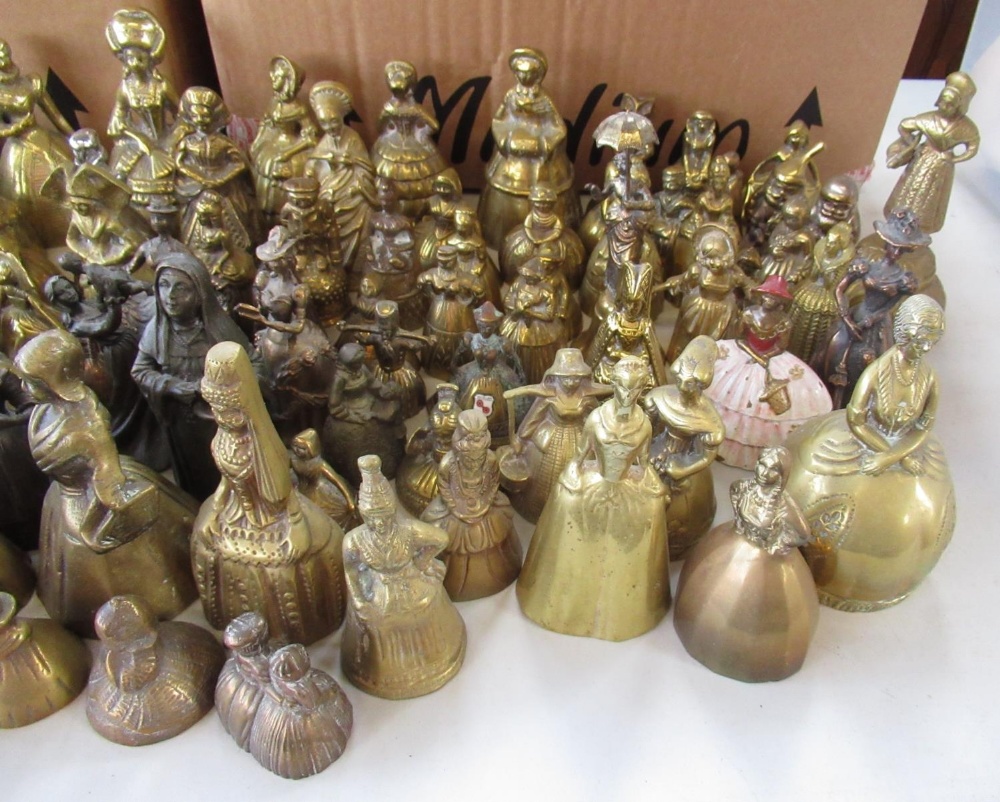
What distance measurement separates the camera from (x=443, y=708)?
148 centimetres

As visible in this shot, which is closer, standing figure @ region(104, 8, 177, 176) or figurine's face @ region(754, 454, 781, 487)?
figurine's face @ region(754, 454, 781, 487)

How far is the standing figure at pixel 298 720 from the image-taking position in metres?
1.28

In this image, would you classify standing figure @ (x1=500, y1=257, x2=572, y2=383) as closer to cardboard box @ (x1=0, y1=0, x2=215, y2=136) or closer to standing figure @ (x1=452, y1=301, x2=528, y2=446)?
standing figure @ (x1=452, y1=301, x2=528, y2=446)

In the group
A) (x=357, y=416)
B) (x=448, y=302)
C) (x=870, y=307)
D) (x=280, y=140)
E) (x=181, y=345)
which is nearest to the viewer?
(x=181, y=345)

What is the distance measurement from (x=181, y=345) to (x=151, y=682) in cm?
58

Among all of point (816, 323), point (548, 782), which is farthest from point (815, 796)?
point (816, 323)

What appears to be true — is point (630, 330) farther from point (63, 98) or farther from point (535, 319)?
point (63, 98)

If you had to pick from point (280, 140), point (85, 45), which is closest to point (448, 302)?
point (280, 140)

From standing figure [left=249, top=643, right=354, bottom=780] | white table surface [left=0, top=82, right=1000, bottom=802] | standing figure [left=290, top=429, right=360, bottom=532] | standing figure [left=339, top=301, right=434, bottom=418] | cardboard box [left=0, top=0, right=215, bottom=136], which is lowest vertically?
white table surface [left=0, top=82, right=1000, bottom=802]

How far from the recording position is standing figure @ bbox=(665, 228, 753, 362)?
5.90 feet

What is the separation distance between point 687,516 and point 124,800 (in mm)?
1069

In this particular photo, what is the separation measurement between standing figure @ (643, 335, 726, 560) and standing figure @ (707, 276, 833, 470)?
0.22 m

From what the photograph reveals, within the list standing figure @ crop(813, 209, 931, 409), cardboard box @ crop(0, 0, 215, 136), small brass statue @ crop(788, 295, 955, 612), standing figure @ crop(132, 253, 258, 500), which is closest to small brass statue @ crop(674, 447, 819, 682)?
small brass statue @ crop(788, 295, 955, 612)

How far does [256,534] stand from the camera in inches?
54.6
